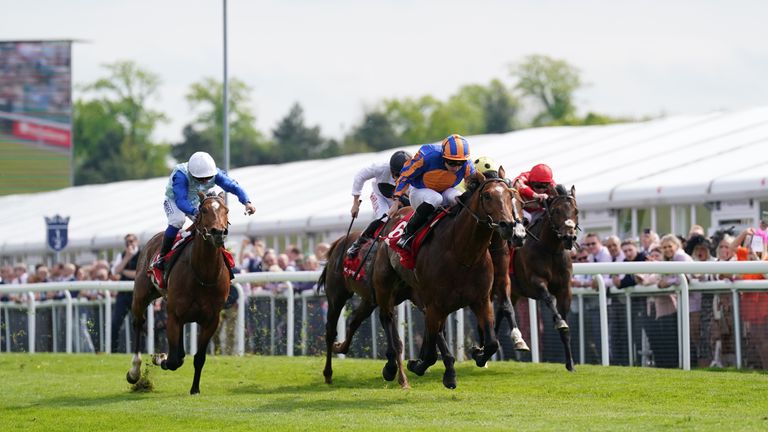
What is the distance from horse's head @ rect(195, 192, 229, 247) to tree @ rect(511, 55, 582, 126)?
265ft

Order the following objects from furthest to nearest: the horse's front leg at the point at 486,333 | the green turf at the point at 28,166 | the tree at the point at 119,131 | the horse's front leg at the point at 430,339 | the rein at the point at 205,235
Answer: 1. the tree at the point at 119,131
2. the green turf at the point at 28,166
3. the rein at the point at 205,235
4. the horse's front leg at the point at 430,339
5. the horse's front leg at the point at 486,333

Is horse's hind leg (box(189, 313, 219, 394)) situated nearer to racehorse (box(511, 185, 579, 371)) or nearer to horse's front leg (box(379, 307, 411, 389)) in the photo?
horse's front leg (box(379, 307, 411, 389))

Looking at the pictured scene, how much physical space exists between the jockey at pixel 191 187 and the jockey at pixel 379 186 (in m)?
1.12

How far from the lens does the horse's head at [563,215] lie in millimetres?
13883

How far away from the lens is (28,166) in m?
37.0

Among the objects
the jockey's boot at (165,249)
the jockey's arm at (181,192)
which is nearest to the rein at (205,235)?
the jockey's arm at (181,192)

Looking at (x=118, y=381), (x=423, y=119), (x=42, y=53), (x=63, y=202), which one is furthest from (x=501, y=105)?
(x=118, y=381)

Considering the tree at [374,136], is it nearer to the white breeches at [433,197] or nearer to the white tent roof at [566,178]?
the white tent roof at [566,178]

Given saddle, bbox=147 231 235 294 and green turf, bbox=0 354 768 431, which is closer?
green turf, bbox=0 354 768 431

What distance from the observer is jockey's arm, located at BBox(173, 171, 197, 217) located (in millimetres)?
13227

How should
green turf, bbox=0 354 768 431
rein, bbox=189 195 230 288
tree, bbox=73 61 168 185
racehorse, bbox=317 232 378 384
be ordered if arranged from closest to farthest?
green turf, bbox=0 354 768 431, rein, bbox=189 195 230 288, racehorse, bbox=317 232 378 384, tree, bbox=73 61 168 185

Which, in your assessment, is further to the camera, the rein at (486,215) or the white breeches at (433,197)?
the white breeches at (433,197)

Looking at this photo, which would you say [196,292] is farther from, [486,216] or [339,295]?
[486,216]

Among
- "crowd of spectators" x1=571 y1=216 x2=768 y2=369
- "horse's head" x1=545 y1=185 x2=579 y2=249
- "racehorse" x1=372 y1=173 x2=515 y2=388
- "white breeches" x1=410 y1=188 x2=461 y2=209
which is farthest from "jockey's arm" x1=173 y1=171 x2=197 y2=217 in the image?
"crowd of spectators" x1=571 y1=216 x2=768 y2=369
